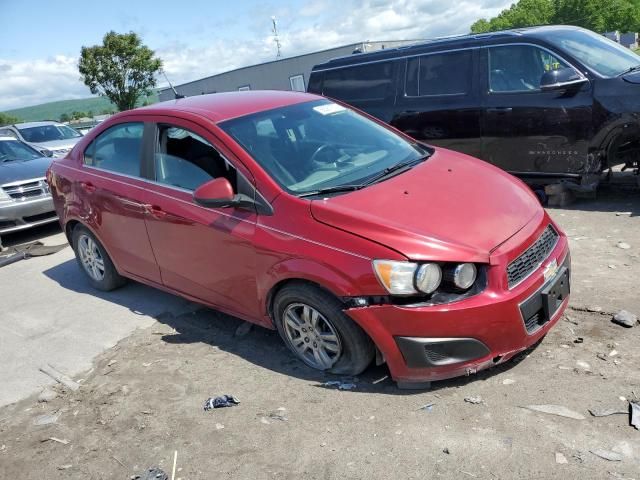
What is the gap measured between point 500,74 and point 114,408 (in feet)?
18.0

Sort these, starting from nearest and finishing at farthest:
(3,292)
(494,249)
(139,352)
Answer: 1. (494,249)
2. (139,352)
3. (3,292)

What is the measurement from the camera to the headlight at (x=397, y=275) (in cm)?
303

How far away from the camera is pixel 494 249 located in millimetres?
3131

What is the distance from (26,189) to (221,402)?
20.9 feet

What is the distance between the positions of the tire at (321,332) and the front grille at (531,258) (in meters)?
0.91

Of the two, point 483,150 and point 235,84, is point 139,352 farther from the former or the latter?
point 235,84

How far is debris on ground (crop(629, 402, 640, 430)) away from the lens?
2.84 metres

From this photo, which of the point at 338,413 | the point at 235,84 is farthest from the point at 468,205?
the point at 235,84

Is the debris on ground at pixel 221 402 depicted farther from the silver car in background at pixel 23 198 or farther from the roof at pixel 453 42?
the silver car in background at pixel 23 198

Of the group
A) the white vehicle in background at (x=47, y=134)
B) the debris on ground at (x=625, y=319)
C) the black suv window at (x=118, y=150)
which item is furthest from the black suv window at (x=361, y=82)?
the white vehicle in background at (x=47, y=134)

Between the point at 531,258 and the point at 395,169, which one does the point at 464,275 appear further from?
the point at 395,169

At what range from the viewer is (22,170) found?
8.75 meters

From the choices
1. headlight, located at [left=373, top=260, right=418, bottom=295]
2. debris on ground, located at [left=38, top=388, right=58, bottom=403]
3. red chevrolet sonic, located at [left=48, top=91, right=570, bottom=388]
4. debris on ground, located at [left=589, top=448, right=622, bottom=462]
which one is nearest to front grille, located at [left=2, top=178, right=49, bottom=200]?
red chevrolet sonic, located at [left=48, top=91, right=570, bottom=388]

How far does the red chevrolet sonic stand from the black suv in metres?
2.44
